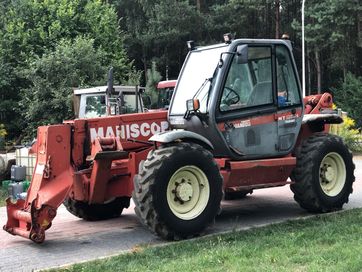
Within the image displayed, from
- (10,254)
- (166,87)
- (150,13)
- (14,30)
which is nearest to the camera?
(10,254)

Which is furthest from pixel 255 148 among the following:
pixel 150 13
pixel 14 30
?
pixel 150 13

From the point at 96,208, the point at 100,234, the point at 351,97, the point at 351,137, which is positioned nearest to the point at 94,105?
the point at 96,208

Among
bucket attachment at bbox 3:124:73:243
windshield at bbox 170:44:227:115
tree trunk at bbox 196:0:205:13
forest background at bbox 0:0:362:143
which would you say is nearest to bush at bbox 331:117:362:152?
forest background at bbox 0:0:362:143

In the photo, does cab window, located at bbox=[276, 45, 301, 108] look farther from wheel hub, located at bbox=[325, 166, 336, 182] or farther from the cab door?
wheel hub, located at bbox=[325, 166, 336, 182]

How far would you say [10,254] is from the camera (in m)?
7.00

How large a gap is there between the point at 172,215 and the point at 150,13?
112ft

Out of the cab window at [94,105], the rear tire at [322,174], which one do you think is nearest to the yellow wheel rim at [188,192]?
the rear tire at [322,174]

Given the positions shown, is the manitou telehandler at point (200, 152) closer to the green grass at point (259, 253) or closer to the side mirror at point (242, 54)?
the side mirror at point (242, 54)

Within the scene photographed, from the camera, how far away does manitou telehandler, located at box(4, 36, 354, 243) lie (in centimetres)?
720

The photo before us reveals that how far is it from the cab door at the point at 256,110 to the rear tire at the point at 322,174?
1.16 ft

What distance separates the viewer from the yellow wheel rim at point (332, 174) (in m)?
9.05

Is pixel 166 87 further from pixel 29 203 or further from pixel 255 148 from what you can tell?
pixel 29 203

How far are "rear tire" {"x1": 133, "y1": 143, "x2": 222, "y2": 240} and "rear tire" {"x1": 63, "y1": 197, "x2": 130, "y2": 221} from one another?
5.90 ft

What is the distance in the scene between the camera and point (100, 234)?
8.13 m
